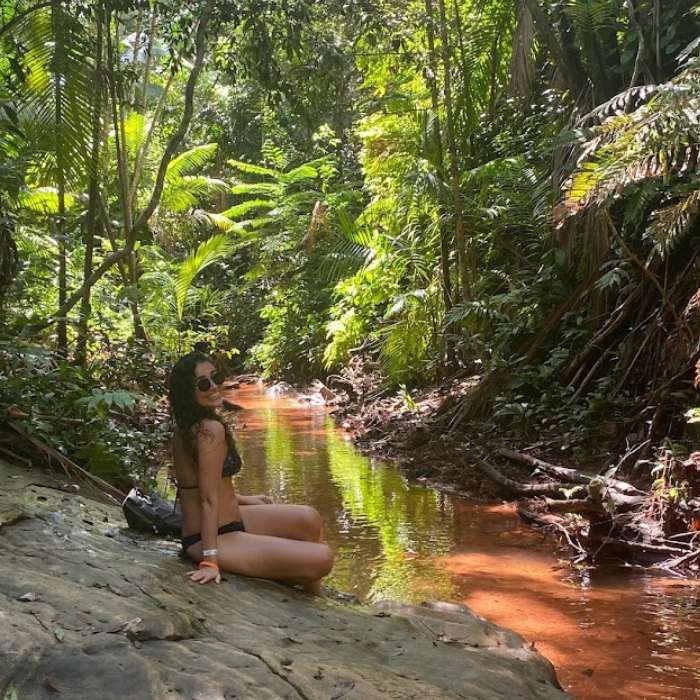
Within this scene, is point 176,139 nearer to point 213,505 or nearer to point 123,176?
point 123,176

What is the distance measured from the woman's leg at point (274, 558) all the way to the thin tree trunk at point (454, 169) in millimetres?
6879

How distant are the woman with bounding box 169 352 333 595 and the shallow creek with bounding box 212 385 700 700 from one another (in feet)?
4.83

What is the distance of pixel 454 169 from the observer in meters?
10.2

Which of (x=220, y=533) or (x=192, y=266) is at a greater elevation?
(x=192, y=266)

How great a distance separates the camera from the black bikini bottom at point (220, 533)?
375 cm

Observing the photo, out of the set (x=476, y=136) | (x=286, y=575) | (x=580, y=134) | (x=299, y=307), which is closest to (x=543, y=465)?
(x=580, y=134)

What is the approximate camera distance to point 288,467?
941 cm

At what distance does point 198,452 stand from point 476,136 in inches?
403

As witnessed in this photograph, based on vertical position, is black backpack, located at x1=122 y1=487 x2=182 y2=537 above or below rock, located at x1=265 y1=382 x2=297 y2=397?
above

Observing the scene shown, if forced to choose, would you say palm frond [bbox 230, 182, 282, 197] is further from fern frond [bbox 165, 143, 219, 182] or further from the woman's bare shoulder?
the woman's bare shoulder

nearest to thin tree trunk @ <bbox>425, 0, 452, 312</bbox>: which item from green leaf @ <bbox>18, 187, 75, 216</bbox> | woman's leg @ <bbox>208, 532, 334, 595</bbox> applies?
green leaf @ <bbox>18, 187, 75, 216</bbox>

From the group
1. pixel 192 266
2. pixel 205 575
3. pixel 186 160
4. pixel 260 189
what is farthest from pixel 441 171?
pixel 260 189

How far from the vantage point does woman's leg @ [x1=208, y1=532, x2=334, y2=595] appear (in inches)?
148

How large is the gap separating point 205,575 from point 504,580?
2.64m
